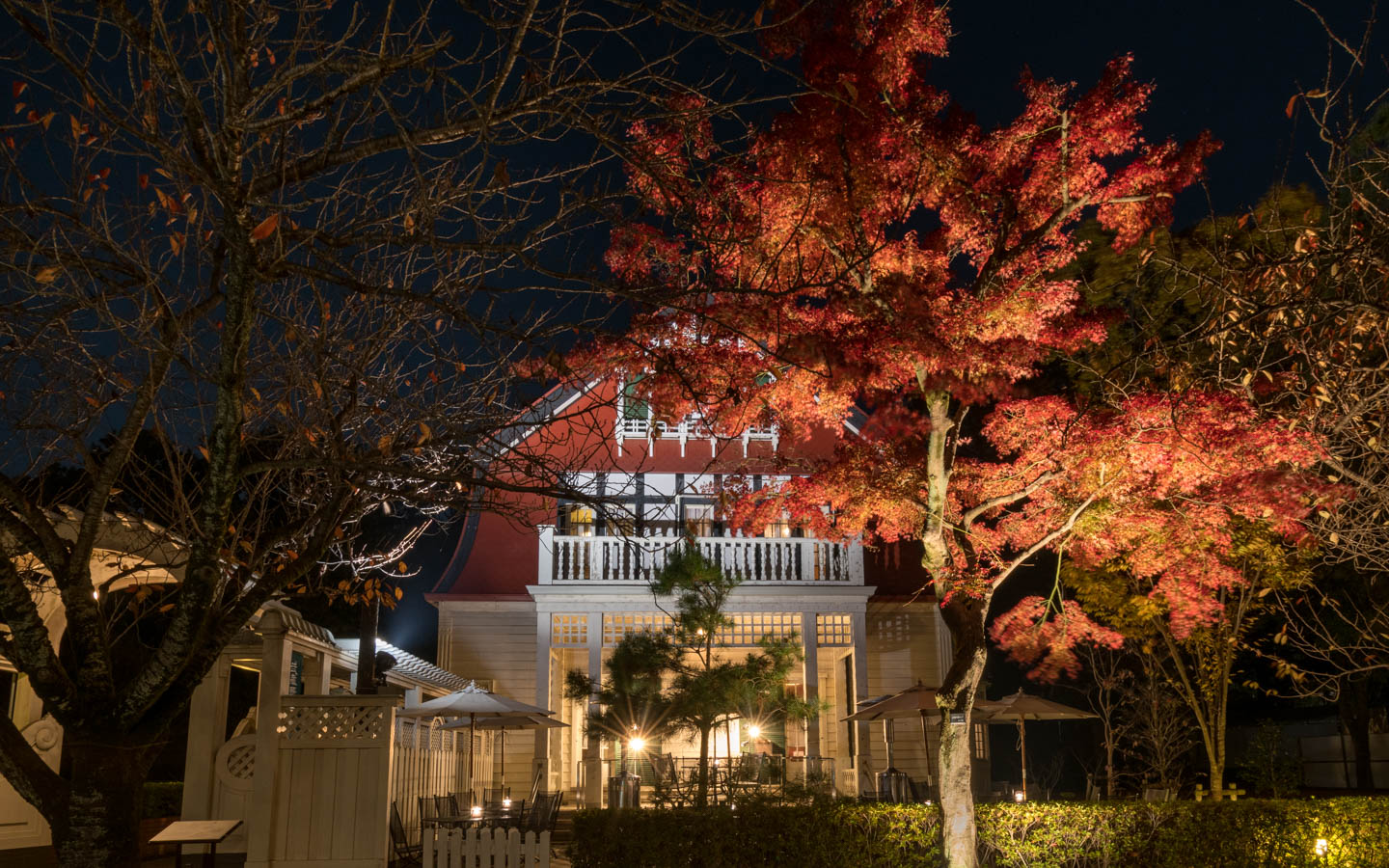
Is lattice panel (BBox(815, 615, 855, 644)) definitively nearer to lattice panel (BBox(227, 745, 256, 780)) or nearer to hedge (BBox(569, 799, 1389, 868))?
hedge (BBox(569, 799, 1389, 868))

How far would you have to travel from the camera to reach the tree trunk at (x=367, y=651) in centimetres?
1102

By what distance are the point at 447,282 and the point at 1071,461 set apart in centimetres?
751

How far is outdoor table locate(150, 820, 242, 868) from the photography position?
830 centimetres

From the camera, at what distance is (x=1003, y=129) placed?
447 inches

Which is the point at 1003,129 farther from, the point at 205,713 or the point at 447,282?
the point at 205,713

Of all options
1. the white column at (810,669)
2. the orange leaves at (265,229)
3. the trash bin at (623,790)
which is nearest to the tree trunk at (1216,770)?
the white column at (810,669)

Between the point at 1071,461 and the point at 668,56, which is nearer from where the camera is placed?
the point at 668,56

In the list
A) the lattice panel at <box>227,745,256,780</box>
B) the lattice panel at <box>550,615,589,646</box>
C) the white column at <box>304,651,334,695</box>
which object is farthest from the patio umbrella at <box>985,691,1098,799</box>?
the lattice panel at <box>227,745,256,780</box>

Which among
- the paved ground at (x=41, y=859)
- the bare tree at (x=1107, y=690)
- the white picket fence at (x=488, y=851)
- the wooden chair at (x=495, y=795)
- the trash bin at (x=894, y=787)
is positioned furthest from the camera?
the bare tree at (x=1107, y=690)

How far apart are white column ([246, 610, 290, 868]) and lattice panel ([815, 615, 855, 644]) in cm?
1135

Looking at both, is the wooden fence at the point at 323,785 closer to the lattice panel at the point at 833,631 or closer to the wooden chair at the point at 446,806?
the wooden chair at the point at 446,806

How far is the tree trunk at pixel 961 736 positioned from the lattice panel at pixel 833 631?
8.10 metres

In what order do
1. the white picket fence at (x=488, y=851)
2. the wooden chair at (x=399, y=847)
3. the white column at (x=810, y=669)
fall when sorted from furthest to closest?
the white column at (x=810, y=669) < the wooden chair at (x=399, y=847) < the white picket fence at (x=488, y=851)

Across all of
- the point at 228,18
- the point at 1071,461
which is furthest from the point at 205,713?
the point at 1071,461
